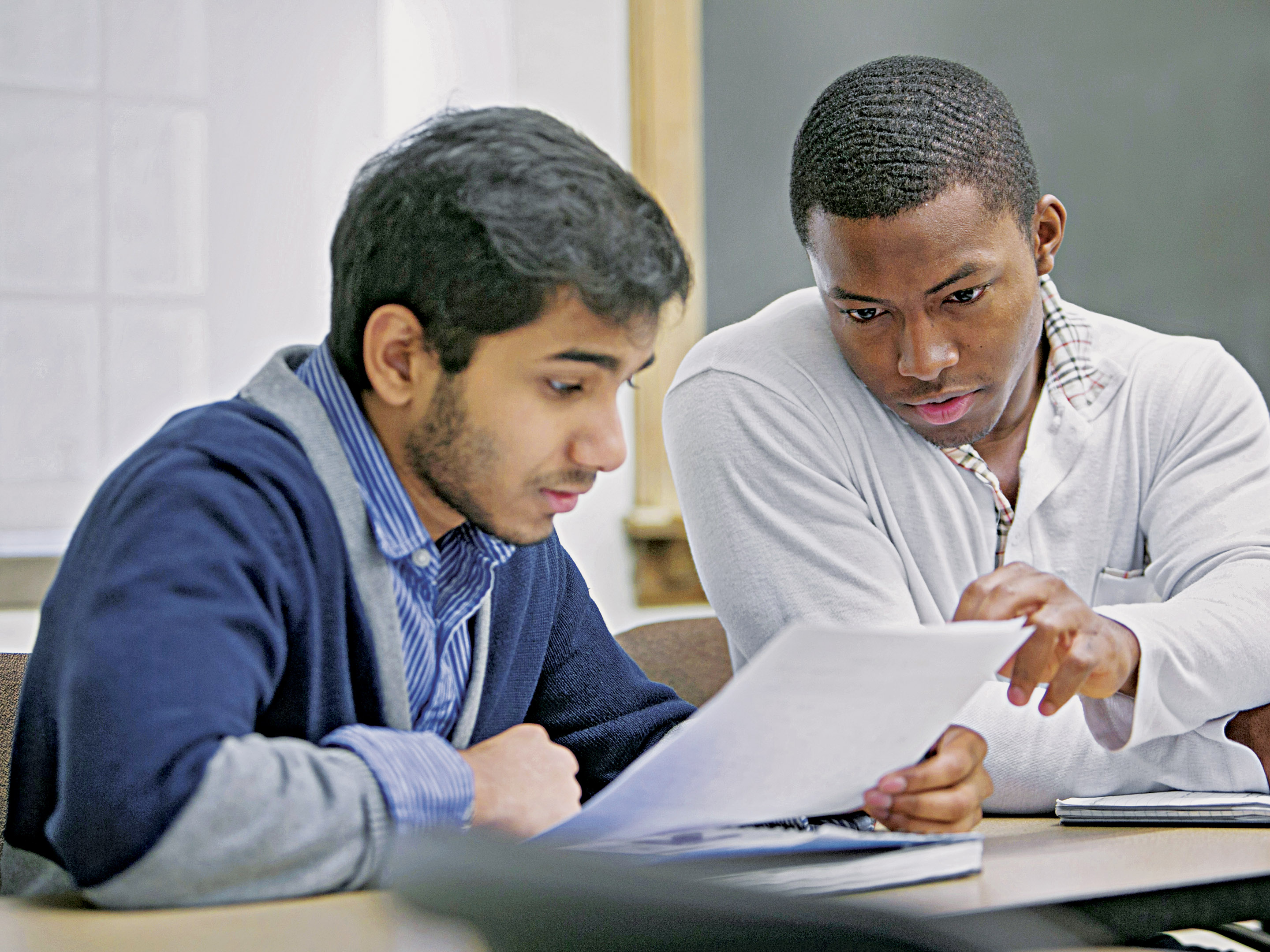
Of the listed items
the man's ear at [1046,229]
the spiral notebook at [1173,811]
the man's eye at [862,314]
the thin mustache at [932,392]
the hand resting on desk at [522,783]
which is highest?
the man's ear at [1046,229]

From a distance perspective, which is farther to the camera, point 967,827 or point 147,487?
point 967,827

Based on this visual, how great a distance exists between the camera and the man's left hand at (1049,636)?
937 millimetres

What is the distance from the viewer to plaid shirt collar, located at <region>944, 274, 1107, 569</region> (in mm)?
1362

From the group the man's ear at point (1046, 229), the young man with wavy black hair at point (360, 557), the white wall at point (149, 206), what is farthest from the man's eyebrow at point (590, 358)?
the white wall at point (149, 206)

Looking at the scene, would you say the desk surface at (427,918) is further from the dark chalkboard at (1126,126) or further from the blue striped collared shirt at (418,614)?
the dark chalkboard at (1126,126)

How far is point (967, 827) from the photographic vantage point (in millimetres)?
880

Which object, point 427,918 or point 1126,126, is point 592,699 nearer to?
point 427,918

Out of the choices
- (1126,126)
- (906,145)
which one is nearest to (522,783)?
(906,145)

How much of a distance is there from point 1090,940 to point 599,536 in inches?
82.2

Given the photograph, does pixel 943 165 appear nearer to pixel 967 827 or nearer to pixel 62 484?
pixel 967 827

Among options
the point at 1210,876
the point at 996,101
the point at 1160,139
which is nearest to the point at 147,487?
the point at 1210,876

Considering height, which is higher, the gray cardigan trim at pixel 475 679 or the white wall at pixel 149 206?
the white wall at pixel 149 206

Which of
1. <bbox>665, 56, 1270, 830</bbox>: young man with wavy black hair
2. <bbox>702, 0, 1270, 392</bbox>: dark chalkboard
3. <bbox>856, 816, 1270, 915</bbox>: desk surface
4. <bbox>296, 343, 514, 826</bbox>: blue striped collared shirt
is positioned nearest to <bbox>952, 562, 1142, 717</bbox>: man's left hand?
<bbox>665, 56, 1270, 830</bbox>: young man with wavy black hair

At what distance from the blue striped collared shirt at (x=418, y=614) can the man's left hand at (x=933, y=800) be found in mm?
311
